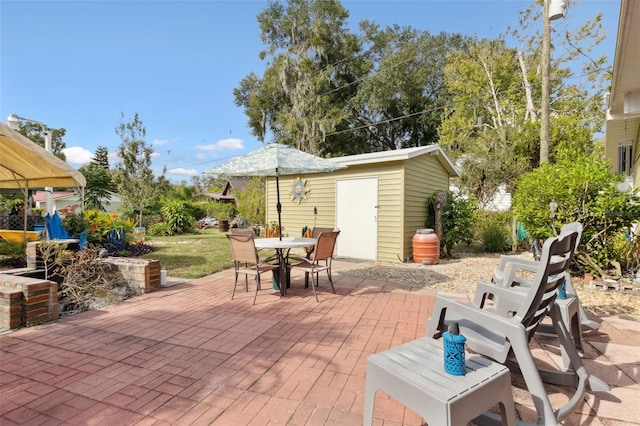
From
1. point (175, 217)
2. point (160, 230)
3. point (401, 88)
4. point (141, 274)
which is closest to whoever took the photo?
point (141, 274)

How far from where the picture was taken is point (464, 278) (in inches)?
224

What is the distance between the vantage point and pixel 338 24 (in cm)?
2064

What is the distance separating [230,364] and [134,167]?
529 inches

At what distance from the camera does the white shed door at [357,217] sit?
7.64m

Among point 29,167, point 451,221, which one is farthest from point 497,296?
point 29,167

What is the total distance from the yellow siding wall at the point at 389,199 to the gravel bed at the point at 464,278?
0.69 meters

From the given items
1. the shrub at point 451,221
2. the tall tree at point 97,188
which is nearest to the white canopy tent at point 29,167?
the shrub at point 451,221

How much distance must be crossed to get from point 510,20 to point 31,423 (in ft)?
80.0

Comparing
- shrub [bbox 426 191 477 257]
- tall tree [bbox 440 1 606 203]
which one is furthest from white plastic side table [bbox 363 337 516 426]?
tall tree [bbox 440 1 606 203]

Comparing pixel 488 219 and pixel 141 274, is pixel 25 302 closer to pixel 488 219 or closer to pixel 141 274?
pixel 141 274

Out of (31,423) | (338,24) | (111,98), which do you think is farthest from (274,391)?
(338,24)

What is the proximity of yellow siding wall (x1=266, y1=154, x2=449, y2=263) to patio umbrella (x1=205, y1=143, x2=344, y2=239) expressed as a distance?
111 inches

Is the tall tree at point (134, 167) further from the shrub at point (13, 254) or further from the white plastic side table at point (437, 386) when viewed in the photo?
the white plastic side table at point (437, 386)

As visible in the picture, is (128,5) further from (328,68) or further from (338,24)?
(338,24)
